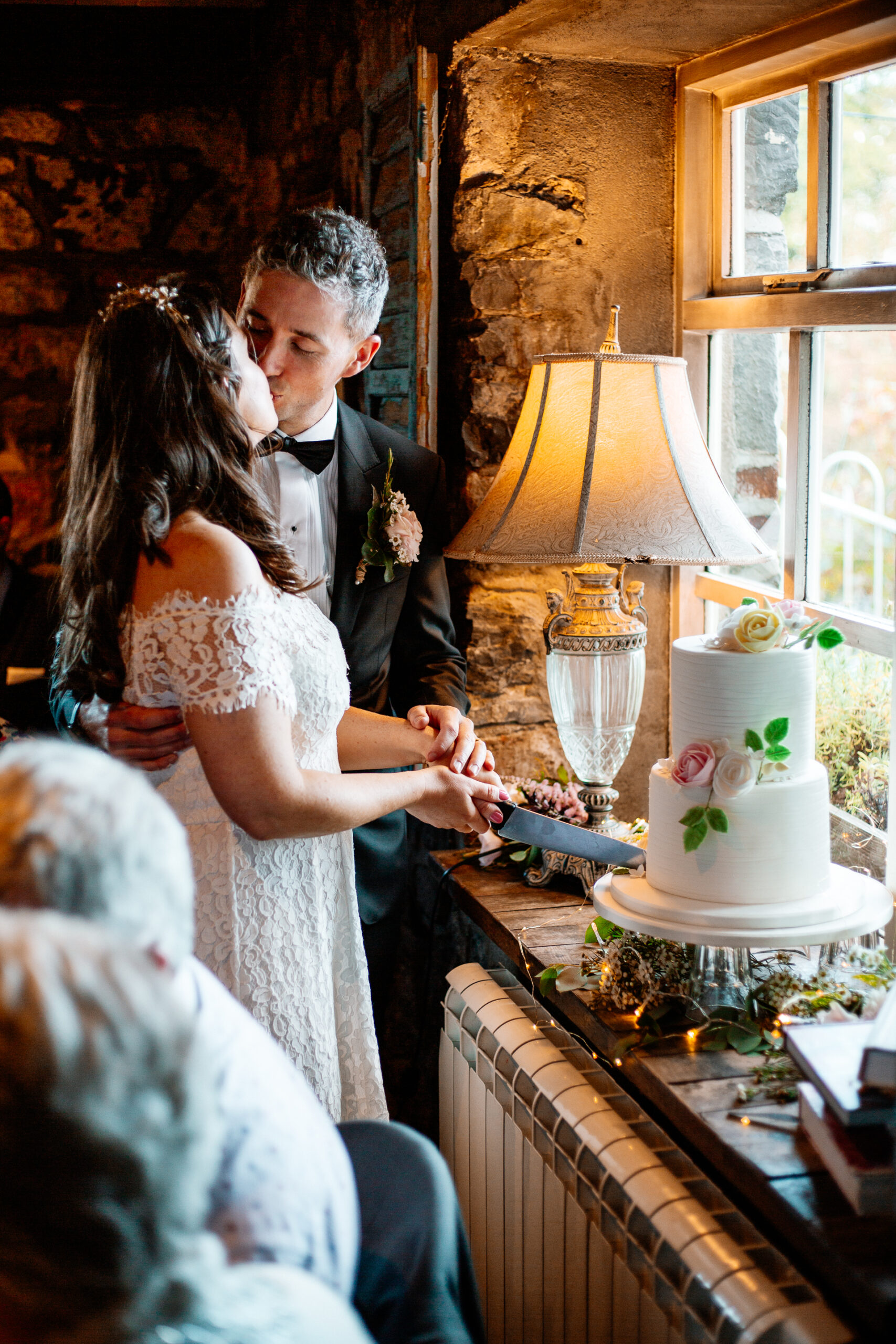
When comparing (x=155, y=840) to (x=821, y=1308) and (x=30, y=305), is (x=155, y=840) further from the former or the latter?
(x=30, y=305)

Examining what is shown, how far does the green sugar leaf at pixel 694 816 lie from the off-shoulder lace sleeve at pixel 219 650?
503 mm

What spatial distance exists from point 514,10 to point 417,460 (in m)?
0.78

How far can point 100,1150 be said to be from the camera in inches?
24.6

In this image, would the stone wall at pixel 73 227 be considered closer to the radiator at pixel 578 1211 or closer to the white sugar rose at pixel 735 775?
the radiator at pixel 578 1211

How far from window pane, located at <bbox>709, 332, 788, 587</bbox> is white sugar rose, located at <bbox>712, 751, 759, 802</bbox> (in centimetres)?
81

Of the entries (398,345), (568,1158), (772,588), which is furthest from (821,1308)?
(398,345)

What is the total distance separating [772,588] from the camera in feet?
6.93

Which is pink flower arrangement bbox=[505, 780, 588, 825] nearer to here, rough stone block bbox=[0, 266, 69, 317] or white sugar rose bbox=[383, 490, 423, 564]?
white sugar rose bbox=[383, 490, 423, 564]

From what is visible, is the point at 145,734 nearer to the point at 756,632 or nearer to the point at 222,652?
the point at 222,652

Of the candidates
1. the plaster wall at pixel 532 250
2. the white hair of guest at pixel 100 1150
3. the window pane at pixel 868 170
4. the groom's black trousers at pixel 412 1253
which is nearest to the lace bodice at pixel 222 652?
the groom's black trousers at pixel 412 1253

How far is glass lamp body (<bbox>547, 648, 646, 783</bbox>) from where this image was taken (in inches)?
74.0

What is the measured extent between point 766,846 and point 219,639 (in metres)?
0.69

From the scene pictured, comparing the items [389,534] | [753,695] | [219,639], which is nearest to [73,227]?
[389,534]

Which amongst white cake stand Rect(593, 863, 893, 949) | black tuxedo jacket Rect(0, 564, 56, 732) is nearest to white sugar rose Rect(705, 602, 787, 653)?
white cake stand Rect(593, 863, 893, 949)
